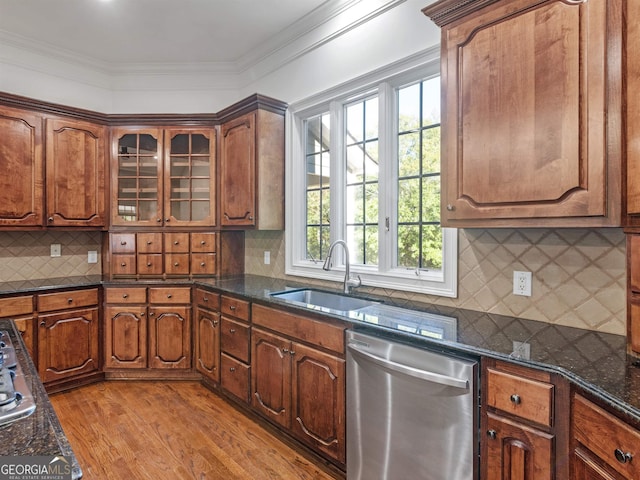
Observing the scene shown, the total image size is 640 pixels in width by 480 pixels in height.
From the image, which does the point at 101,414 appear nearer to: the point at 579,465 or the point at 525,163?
the point at 579,465

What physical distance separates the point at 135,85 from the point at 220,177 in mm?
1479

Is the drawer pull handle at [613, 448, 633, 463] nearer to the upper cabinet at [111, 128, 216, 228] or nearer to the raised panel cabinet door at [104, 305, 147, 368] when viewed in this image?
the upper cabinet at [111, 128, 216, 228]

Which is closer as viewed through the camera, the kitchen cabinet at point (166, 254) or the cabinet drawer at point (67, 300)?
the cabinet drawer at point (67, 300)

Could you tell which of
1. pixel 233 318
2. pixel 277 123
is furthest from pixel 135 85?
pixel 233 318

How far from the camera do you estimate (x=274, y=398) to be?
8.27 ft

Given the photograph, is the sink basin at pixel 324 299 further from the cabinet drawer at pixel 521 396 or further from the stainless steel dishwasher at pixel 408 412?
the cabinet drawer at pixel 521 396

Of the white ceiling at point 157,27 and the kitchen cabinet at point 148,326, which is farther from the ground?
the white ceiling at point 157,27

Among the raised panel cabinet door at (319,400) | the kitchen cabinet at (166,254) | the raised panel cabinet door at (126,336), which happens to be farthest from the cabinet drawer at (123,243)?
the raised panel cabinet door at (319,400)

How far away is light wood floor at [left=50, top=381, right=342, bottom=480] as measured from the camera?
222 centimetres

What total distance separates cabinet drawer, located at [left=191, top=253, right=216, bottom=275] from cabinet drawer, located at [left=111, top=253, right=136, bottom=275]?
553mm

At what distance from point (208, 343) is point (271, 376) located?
92 centimetres

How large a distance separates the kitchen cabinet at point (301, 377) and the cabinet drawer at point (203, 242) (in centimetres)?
125

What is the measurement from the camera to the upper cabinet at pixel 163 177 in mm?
3668

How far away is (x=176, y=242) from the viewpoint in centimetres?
368
